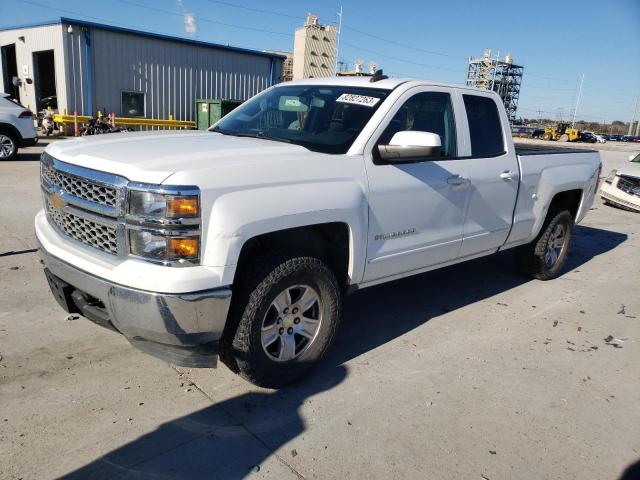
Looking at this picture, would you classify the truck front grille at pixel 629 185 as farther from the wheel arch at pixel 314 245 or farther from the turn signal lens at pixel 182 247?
the turn signal lens at pixel 182 247

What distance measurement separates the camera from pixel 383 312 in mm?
4793

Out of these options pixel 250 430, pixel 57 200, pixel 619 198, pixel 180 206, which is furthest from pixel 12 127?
pixel 619 198

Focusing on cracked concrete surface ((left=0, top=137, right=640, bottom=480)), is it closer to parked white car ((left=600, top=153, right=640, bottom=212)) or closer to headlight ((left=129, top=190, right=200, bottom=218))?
headlight ((left=129, top=190, right=200, bottom=218))

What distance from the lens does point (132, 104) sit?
2023cm

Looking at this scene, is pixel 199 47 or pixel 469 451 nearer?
pixel 469 451

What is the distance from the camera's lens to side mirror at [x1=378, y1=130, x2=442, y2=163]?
11.2 feet

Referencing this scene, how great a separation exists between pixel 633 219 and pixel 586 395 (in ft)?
29.1

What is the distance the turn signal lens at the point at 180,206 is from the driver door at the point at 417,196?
1.30 m

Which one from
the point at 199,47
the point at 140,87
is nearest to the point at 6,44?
the point at 140,87

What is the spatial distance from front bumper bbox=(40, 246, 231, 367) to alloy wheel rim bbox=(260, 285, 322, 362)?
42 cm

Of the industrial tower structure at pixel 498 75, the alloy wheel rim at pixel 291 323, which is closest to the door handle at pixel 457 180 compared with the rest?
the alloy wheel rim at pixel 291 323

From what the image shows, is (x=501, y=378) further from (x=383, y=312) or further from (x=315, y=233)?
(x=315, y=233)

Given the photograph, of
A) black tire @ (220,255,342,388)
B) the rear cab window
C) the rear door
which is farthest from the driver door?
black tire @ (220,255,342,388)

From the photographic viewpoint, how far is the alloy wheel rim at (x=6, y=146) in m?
12.3
